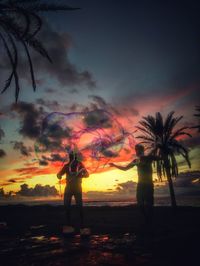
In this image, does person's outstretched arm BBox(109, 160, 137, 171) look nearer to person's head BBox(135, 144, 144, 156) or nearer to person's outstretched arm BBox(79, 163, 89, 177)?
person's head BBox(135, 144, 144, 156)

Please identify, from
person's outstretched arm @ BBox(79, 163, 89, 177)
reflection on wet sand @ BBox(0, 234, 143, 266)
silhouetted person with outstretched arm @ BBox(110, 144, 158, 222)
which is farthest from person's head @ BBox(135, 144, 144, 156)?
reflection on wet sand @ BBox(0, 234, 143, 266)

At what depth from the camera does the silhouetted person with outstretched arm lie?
336 inches

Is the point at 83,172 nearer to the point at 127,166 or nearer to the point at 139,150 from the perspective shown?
A: the point at 127,166

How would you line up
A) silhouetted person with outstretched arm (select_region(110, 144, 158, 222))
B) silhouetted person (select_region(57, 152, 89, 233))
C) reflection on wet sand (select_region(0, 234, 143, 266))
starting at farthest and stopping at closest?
silhouetted person (select_region(57, 152, 89, 233)), silhouetted person with outstretched arm (select_region(110, 144, 158, 222)), reflection on wet sand (select_region(0, 234, 143, 266))

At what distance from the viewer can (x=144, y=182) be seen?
340 inches

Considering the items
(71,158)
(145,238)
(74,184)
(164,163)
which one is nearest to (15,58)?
(71,158)

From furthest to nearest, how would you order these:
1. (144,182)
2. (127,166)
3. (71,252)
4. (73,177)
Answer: (73,177)
(127,166)
(144,182)
(71,252)

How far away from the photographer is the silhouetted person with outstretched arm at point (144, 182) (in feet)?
28.0

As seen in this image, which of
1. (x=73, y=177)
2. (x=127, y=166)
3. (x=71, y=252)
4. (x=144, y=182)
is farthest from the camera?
(x=73, y=177)

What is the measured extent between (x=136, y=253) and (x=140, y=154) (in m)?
3.80

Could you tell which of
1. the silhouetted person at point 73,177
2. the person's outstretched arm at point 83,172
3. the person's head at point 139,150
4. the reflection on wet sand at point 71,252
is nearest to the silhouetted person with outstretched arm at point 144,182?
the person's head at point 139,150

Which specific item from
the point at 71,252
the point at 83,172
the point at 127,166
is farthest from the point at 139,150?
the point at 71,252

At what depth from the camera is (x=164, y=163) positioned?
25562 millimetres

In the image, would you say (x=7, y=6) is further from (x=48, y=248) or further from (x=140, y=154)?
(x=48, y=248)
